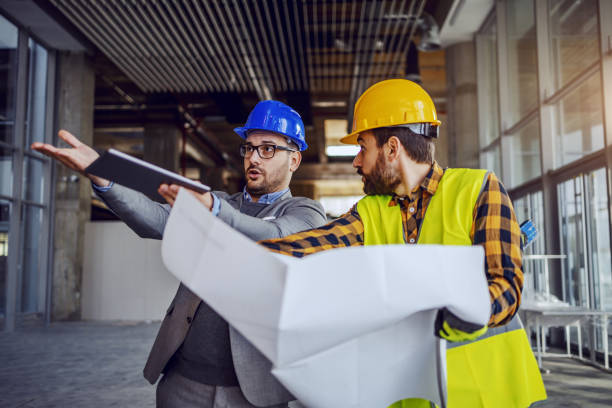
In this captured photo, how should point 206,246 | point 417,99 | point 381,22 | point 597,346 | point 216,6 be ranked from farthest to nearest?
1. point 381,22
2. point 216,6
3. point 597,346
4. point 417,99
5. point 206,246

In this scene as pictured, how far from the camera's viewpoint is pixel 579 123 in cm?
643

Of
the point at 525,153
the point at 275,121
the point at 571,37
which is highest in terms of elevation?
the point at 571,37

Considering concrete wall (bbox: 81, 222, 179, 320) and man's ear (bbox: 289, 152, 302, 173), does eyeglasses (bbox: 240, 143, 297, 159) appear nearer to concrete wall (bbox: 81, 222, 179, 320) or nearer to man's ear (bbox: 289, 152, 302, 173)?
man's ear (bbox: 289, 152, 302, 173)

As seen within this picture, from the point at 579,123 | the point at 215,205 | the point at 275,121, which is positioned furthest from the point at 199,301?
the point at 579,123

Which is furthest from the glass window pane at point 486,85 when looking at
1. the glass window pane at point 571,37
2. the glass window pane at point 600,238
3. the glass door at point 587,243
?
the glass window pane at point 600,238

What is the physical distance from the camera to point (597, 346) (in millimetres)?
6055

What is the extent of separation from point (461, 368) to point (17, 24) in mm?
9463

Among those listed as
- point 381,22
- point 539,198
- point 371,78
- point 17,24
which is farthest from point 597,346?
point 17,24

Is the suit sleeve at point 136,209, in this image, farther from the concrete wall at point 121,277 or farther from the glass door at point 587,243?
the concrete wall at point 121,277

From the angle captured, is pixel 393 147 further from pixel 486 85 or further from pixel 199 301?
pixel 486 85

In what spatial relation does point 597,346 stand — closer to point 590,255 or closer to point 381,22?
point 590,255

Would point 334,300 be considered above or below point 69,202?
below

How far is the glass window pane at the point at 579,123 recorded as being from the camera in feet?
19.6

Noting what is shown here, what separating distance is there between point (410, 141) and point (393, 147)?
4cm
